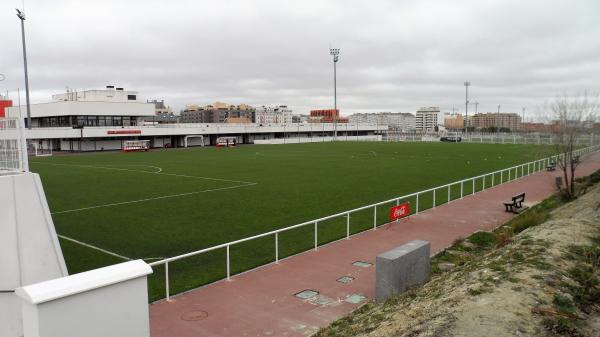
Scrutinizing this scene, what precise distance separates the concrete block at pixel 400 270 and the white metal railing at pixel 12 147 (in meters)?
7.18

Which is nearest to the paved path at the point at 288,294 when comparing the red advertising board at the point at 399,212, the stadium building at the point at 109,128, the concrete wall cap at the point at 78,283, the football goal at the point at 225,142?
the red advertising board at the point at 399,212

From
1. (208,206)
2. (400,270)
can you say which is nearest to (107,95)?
(208,206)

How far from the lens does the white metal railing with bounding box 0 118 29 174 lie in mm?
9188

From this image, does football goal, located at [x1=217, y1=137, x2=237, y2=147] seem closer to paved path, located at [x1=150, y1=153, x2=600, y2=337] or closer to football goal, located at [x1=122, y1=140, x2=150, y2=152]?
football goal, located at [x1=122, y1=140, x2=150, y2=152]

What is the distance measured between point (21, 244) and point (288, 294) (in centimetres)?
517

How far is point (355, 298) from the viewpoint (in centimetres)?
952

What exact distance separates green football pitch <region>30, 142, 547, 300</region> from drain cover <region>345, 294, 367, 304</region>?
344 centimetres

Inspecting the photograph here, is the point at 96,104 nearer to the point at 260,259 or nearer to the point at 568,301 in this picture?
the point at 260,259

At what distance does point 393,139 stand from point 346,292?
3700 inches

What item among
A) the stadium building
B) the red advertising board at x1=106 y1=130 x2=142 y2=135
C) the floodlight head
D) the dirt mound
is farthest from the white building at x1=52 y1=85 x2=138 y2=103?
the dirt mound

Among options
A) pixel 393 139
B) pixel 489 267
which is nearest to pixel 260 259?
pixel 489 267

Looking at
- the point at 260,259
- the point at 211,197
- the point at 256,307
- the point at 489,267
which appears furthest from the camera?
the point at 211,197

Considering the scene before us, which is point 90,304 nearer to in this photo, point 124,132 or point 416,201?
point 416,201

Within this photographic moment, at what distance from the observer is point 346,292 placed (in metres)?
9.84
